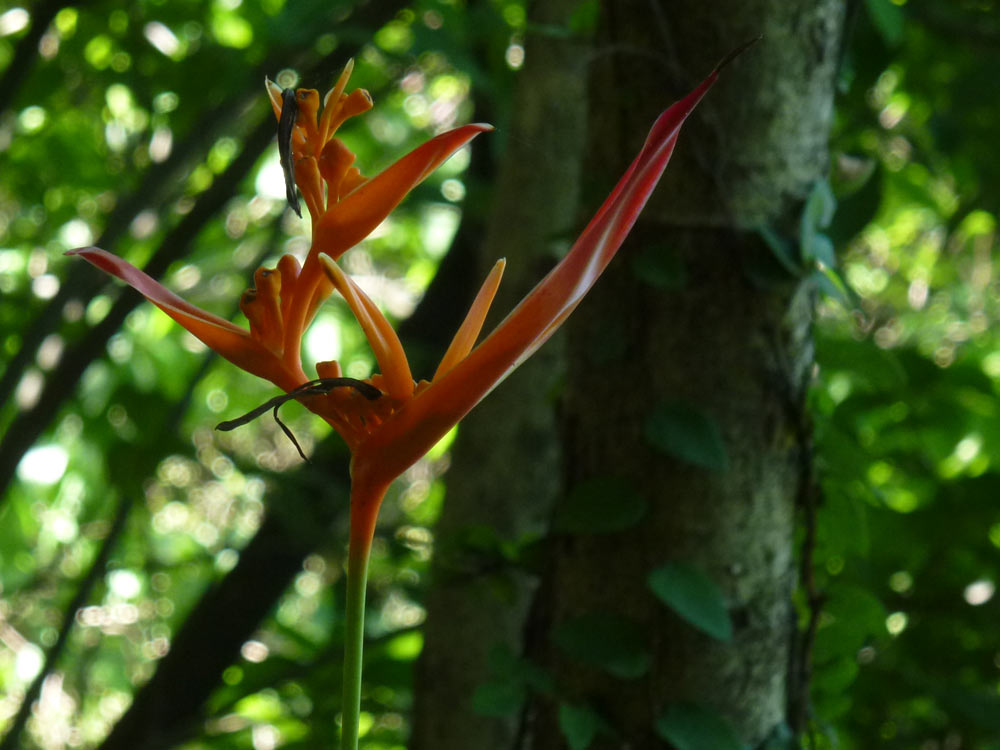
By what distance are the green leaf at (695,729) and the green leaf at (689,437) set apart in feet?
0.33

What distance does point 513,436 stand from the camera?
0.65 meters

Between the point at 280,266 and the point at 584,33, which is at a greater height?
the point at 584,33

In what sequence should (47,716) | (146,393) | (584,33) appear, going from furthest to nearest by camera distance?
(47,716), (146,393), (584,33)

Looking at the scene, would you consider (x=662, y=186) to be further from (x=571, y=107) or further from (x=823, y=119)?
(x=571, y=107)

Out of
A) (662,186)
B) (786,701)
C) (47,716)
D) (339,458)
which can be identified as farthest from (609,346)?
(47,716)

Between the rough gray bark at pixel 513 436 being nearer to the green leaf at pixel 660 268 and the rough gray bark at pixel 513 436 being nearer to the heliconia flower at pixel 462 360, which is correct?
the green leaf at pixel 660 268

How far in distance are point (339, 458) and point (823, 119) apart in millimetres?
504

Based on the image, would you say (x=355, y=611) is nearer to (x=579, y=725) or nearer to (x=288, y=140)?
(x=288, y=140)

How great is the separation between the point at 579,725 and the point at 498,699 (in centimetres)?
4

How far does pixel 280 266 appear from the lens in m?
0.19

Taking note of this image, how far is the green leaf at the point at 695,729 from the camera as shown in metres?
0.42

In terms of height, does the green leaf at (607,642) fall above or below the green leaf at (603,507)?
below

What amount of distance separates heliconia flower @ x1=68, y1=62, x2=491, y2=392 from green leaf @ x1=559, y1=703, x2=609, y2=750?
273 mm

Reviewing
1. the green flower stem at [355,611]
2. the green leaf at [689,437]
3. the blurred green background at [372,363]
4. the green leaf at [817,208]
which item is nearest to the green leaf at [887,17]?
the blurred green background at [372,363]
